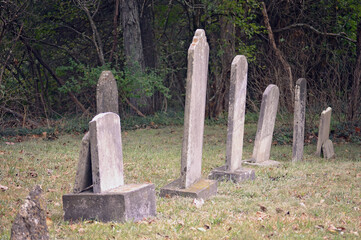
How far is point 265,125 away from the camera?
32.3 ft

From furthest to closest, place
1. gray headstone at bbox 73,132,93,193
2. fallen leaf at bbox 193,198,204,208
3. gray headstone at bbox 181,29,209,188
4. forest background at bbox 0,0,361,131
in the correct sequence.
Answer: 1. forest background at bbox 0,0,361,131
2. gray headstone at bbox 181,29,209,188
3. fallen leaf at bbox 193,198,204,208
4. gray headstone at bbox 73,132,93,193

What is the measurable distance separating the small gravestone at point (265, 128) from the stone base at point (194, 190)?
9.64ft

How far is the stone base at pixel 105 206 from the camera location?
5148 millimetres

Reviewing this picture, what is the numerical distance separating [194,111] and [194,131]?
0.32 metres

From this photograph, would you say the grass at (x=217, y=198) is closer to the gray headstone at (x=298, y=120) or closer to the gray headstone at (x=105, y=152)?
the gray headstone at (x=298, y=120)

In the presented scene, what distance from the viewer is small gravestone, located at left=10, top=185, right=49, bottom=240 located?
12.6ft

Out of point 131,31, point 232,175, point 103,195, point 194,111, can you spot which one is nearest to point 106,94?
point 194,111

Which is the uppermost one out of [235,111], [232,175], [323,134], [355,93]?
[355,93]

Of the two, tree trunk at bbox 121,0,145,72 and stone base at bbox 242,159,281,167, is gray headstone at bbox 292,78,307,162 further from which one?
tree trunk at bbox 121,0,145,72

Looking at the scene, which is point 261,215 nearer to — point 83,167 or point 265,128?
point 83,167

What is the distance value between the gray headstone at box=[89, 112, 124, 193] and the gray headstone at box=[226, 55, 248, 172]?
277cm

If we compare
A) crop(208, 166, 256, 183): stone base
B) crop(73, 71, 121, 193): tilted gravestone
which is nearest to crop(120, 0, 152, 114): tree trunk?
crop(208, 166, 256, 183): stone base

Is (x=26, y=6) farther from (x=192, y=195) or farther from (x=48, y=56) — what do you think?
(x=192, y=195)

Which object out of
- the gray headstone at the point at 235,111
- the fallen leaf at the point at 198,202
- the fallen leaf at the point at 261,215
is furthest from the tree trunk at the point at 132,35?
the fallen leaf at the point at 261,215
